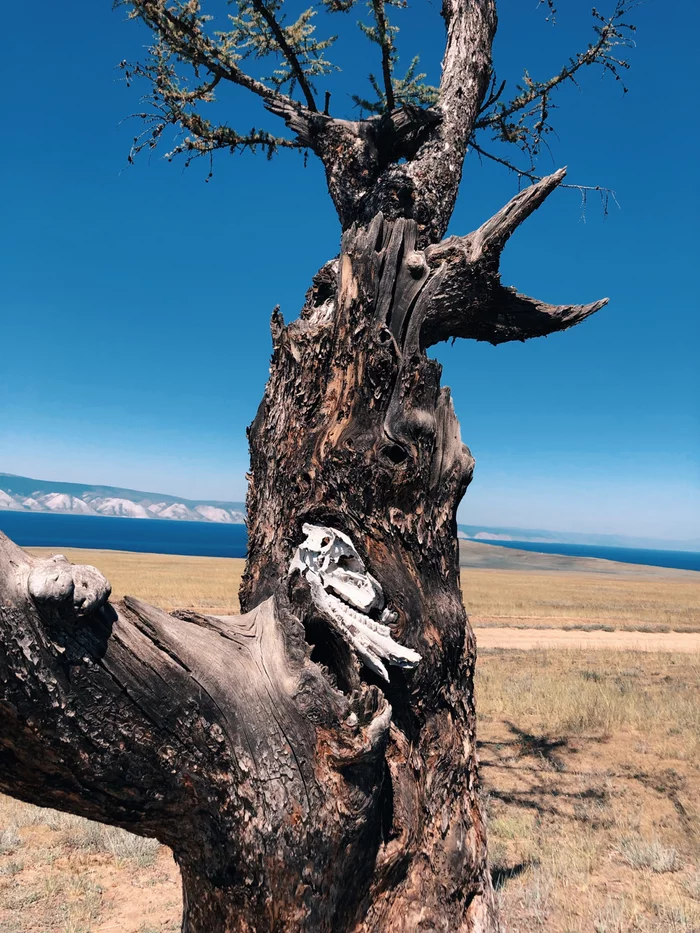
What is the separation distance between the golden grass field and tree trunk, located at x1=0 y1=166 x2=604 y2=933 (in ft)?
9.06

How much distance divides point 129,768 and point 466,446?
2004 millimetres

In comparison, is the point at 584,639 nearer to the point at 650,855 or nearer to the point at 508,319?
the point at 650,855

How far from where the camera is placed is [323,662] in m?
2.63

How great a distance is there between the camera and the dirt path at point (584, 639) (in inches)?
787

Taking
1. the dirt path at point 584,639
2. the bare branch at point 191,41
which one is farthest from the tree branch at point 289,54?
the dirt path at point 584,639

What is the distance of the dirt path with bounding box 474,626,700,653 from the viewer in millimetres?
19984

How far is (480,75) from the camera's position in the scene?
5027 mm

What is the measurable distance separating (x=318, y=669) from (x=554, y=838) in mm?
5186

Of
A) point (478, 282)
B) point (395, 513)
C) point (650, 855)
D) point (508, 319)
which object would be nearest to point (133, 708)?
point (395, 513)

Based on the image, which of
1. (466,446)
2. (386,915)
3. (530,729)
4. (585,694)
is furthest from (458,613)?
(585,694)

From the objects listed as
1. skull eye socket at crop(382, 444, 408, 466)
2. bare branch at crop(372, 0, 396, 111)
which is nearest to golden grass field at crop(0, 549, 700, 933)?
skull eye socket at crop(382, 444, 408, 466)

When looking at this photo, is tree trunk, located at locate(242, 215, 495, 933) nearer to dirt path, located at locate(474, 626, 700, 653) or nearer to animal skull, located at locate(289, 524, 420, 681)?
animal skull, located at locate(289, 524, 420, 681)

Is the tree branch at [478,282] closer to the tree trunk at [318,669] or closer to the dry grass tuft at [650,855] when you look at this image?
the tree trunk at [318,669]

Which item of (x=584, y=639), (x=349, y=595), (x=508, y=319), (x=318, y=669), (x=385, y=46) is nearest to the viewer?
(x=318, y=669)
